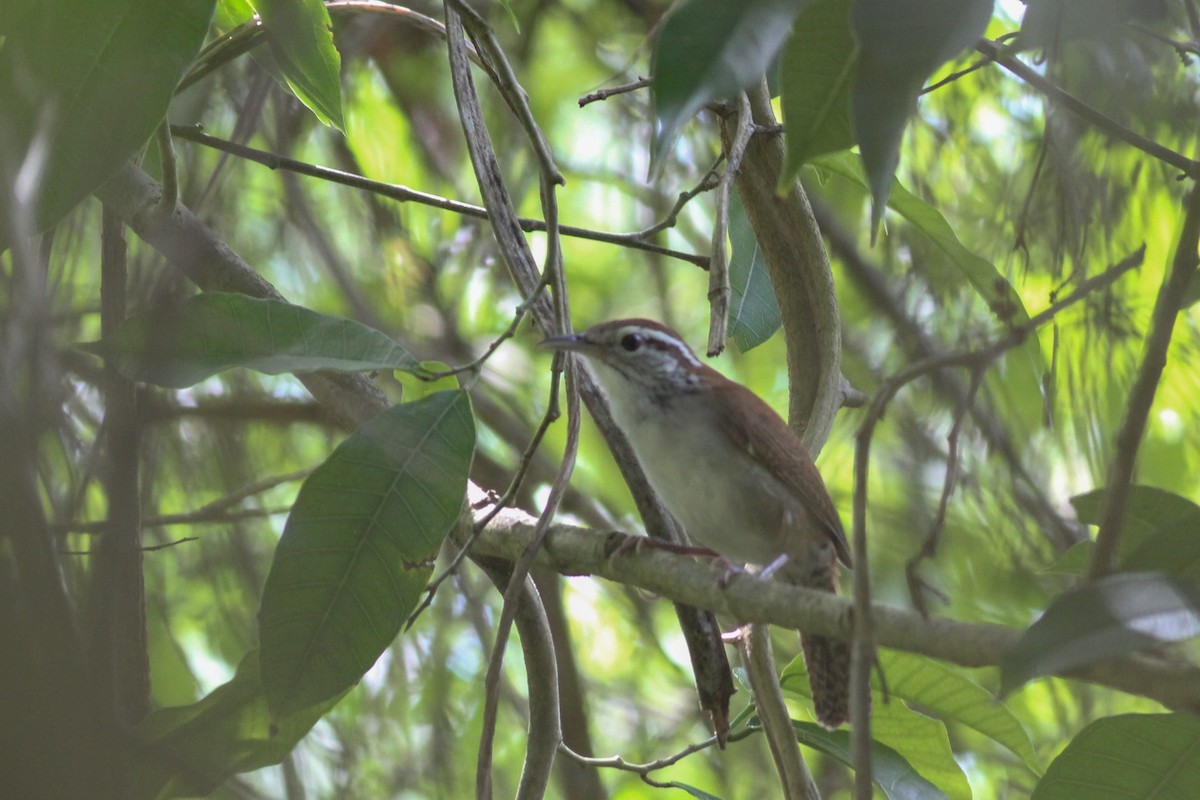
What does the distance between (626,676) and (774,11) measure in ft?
16.8

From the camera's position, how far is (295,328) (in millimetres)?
2570

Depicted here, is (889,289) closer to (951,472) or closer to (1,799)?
(951,472)

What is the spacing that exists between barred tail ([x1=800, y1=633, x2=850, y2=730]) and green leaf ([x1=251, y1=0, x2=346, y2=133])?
198cm

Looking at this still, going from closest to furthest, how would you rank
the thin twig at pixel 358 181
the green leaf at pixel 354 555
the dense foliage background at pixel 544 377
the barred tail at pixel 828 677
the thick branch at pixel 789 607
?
the thick branch at pixel 789 607 → the dense foliage background at pixel 544 377 → the green leaf at pixel 354 555 → the thin twig at pixel 358 181 → the barred tail at pixel 828 677

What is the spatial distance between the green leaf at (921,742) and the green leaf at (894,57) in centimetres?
177

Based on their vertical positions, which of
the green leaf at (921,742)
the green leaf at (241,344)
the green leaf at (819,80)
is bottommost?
the green leaf at (921,742)

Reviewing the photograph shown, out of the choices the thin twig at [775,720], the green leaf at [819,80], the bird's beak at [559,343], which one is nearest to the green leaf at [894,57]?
the green leaf at [819,80]

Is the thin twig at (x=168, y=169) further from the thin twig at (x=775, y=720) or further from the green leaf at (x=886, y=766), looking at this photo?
the green leaf at (x=886, y=766)

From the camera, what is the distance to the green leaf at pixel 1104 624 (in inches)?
65.9

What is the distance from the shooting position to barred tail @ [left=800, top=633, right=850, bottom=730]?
3.37 m

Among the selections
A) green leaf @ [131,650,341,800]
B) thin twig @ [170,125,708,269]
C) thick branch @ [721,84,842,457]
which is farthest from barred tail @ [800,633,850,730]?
→ green leaf @ [131,650,341,800]

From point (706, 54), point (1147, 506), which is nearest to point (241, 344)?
point (706, 54)

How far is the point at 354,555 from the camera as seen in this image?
244cm

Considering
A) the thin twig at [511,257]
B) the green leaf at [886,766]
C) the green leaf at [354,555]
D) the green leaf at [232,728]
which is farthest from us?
the green leaf at [886,766]
